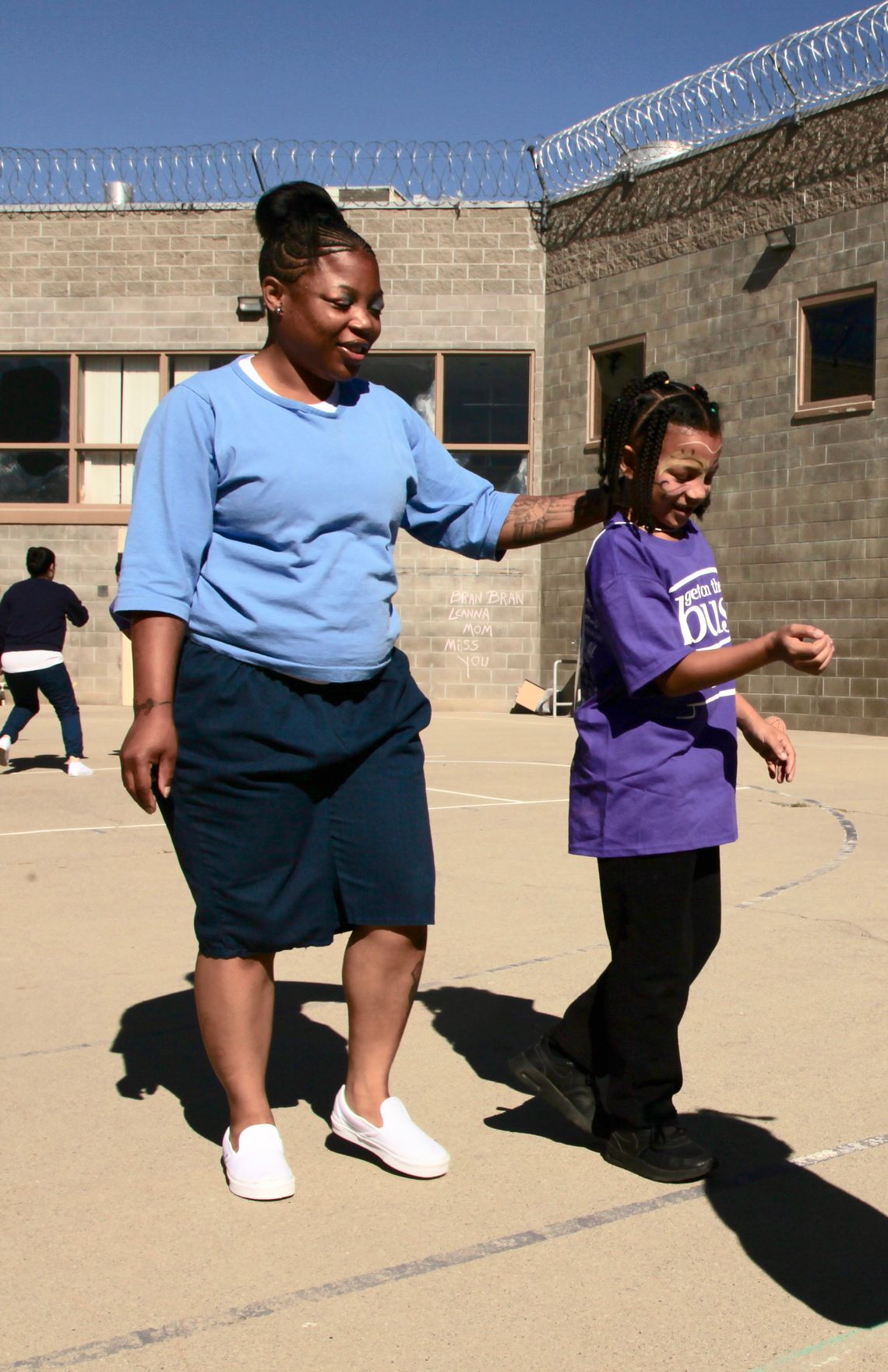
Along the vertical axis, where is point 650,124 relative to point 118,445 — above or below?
above

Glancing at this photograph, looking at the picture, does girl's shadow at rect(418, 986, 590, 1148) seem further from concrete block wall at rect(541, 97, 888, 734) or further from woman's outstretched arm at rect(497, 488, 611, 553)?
concrete block wall at rect(541, 97, 888, 734)

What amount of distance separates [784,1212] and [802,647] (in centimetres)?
115

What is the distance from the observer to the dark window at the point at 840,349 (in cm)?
1584

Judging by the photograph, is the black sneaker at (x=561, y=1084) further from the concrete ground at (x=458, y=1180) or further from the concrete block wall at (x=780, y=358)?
the concrete block wall at (x=780, y=358)

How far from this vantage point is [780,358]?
16688 mm

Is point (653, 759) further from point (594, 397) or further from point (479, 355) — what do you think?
point (479, 355)

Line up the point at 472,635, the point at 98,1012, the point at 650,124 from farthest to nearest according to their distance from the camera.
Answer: the point at 472,635, the point at 650,124, the point at 98,1012

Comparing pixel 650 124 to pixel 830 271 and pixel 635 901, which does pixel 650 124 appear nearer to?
pixel 830 271

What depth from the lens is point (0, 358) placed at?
21.0 metres

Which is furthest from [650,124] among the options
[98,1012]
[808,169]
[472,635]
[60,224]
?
[98,1012]

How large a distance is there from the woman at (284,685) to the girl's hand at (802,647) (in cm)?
87

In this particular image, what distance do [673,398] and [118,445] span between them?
18372 mm

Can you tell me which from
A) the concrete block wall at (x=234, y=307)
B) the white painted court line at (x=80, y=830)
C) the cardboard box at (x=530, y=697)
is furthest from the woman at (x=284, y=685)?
the concrete block wall at (x=234, y=307)

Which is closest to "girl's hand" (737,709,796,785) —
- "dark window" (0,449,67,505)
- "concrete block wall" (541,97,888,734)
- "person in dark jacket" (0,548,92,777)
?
"person in dark jacket" (0,548,92,777)
